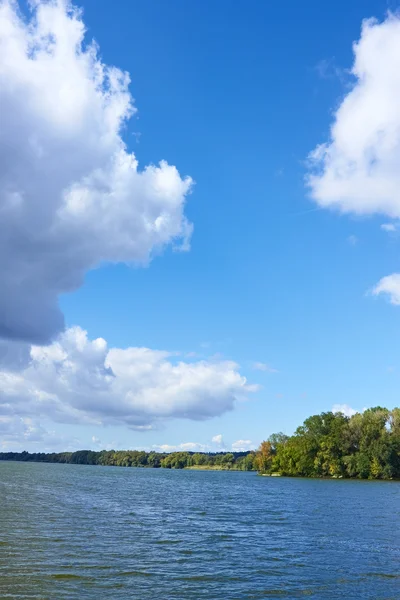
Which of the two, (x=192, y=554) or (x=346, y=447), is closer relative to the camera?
(x=192, y=554)

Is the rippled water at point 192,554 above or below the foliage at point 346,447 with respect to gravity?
below

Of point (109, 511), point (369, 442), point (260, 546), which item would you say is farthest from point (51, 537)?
point (369, 442)

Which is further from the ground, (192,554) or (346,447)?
(346,447)

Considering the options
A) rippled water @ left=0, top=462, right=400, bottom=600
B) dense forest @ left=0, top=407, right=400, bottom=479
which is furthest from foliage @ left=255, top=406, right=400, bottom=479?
rippled water @ left=0, top=462, right=400, bottom=600

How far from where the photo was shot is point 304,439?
167125mm

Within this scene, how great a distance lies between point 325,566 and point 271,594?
817 centimetres

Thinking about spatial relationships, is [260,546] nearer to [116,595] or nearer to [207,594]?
[207,594]

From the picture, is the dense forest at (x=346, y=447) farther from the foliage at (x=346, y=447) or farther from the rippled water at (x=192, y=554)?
the rippled water at (x=192, y=554)

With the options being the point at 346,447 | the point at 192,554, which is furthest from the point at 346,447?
the point at 192,554

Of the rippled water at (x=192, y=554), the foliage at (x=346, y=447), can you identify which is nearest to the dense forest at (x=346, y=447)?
the foliage at (x=346, y=447)

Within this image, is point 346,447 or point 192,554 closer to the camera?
point 192,554

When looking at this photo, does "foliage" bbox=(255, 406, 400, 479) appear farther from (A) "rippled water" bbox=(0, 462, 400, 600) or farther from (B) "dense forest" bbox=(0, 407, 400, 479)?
(A) "rippled water" bbox=(0, 462, 400, 600)

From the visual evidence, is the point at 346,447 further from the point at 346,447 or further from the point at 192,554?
the point at 192,554

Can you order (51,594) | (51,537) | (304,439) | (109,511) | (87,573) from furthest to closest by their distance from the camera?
(304,439) < (109,511) < (51,537) < (87,573) < (51,594)
